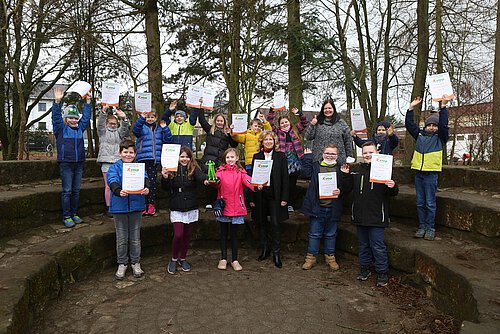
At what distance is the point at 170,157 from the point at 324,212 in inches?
83.0

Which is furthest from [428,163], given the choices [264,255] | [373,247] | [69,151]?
[69,151]

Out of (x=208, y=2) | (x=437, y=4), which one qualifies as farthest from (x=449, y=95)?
(x=437, y=4)

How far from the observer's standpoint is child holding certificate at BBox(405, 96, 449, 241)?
15.4 ft

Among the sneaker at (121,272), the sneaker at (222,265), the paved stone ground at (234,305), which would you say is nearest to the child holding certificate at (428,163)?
the paved stone ground at (234,305)

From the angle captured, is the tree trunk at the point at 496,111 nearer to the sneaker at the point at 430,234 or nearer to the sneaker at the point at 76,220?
the sneaker at the point at 430,234

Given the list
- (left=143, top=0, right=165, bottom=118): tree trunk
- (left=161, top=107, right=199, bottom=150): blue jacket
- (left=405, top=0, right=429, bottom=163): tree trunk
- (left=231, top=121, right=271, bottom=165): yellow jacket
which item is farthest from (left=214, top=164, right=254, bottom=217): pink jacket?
(left=405, top=0, right=429, bottom=163): tree trunk

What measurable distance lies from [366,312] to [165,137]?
3.78 m

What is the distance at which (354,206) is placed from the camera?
4555mm

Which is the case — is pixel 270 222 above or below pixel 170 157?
below

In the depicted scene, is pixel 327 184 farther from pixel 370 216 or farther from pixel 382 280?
pixel 382 280

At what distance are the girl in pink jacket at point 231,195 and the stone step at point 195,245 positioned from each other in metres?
0.92

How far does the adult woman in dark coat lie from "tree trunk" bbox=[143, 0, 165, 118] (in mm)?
5207

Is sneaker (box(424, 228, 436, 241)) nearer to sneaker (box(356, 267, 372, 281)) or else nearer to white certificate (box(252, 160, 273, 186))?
sneaker (box(356, 267, 372, 281))

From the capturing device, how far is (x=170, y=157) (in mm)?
4523
